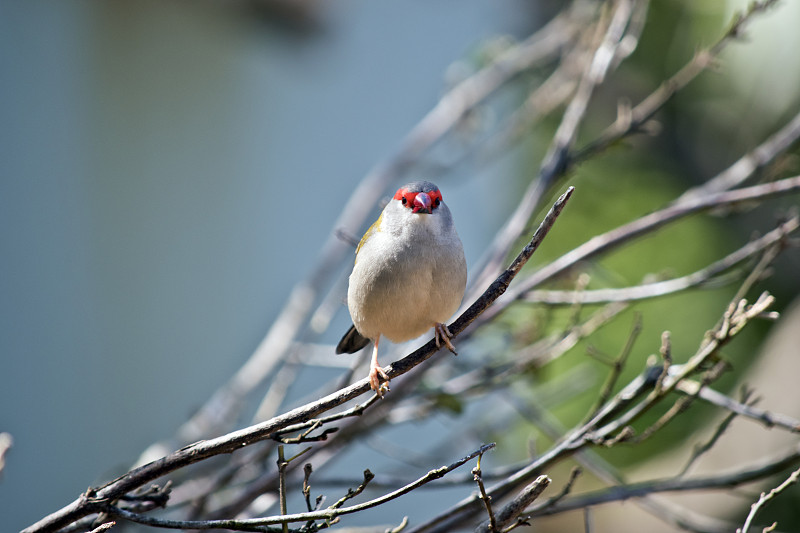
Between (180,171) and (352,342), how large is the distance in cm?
318

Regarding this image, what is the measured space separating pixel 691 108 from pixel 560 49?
162 inches

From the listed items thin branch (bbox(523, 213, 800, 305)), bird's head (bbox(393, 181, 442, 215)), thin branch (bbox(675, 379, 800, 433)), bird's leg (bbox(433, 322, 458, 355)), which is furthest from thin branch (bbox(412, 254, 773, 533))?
bird's head (bbox(393, 181, 442, 215))

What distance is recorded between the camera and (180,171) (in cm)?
482

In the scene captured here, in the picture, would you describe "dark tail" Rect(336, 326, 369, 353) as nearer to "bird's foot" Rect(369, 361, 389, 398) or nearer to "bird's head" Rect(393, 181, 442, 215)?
"bird's foot" Rect(369, 361, 389, 398)

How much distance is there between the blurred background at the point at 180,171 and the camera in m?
4.13

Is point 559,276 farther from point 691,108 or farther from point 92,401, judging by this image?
point 691,108

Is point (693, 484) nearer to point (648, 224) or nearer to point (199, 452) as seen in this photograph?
point (648, 224)

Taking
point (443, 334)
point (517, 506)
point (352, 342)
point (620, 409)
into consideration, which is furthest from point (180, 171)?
point (517, 506)

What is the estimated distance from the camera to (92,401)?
442cm

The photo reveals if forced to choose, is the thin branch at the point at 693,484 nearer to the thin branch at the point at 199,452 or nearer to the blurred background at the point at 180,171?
the thin branch at the point at 199,452

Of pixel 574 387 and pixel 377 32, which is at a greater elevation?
pixel 377 32

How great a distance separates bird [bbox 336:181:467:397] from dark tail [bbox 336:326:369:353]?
0.17 metres

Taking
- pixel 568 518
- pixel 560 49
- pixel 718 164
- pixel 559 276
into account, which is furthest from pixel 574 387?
pixel 718 164

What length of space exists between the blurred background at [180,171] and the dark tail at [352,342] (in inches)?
57.4
